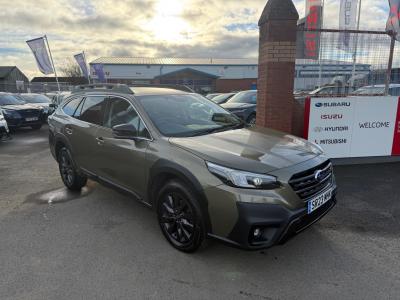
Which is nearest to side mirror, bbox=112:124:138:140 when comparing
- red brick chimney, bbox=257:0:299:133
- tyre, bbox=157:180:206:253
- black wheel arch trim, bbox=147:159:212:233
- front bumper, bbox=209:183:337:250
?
black wheel arch trim, bbox=147:159:212:233

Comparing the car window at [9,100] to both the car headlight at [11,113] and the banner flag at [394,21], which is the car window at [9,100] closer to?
the car headlight at [11,113]

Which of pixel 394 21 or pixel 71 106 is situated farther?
pixel 394 21

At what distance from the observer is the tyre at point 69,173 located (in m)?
5.16

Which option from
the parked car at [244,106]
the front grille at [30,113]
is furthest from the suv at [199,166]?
the front grille at [30,113]

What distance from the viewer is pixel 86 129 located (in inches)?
181

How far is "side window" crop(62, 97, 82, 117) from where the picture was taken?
516 cm

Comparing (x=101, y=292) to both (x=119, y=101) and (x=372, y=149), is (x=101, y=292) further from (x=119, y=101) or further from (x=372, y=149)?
(x=372, y=149)

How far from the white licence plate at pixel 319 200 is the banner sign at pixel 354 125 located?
3.10m

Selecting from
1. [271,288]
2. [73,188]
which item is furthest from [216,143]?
[73,188]

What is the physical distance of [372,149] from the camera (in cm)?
647

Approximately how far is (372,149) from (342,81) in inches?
62.6

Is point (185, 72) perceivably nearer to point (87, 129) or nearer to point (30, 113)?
point (30, 113)

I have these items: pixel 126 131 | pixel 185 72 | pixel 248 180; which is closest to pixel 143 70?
pixel 185 72

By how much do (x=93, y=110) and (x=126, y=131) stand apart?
1336 millimetres
